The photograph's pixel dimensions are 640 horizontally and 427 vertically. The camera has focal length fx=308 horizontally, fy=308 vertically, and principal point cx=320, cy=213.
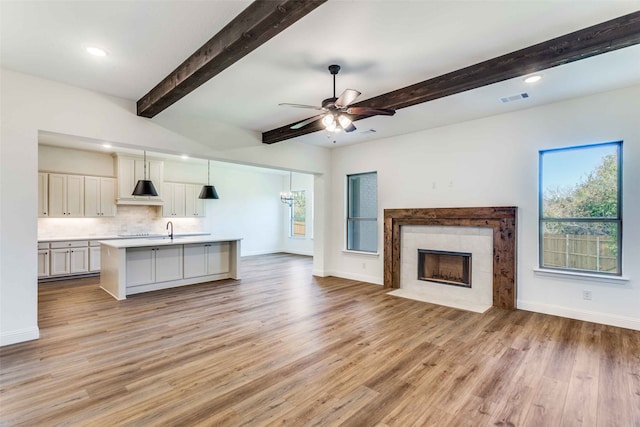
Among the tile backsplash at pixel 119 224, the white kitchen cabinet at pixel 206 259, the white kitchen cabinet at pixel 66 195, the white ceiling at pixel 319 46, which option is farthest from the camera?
the tile backsplash at pixel 119 224

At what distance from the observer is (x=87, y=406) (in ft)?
7.46

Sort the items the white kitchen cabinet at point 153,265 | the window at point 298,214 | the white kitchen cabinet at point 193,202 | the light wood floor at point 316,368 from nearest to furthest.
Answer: the light wood floor at point 316,368
the white kitchen cabinet at point 153,265
the white kitchen cabinet at point 193,202
the window at point 298,214

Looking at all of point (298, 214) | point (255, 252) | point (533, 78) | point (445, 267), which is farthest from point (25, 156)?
point (298, 214)

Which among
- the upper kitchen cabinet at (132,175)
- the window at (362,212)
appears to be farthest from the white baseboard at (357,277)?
the upper kitchen cabinet at (132,175)

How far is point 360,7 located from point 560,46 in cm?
189

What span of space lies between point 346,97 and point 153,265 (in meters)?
4.70

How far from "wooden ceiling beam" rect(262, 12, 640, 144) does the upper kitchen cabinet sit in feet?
20.7

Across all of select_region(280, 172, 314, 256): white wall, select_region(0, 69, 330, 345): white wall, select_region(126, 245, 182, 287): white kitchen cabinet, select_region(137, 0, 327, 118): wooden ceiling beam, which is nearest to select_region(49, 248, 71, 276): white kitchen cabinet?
select_region(126, 245, 182, 287): white kitchen cabinet

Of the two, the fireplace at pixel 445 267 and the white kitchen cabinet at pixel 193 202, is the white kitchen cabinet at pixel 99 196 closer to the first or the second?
the white kitchen cabinet at pixel 193 202

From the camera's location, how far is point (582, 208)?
13.7 feet

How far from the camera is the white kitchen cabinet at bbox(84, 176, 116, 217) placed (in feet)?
23.5

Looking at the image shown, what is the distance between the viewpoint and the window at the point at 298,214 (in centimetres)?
1086

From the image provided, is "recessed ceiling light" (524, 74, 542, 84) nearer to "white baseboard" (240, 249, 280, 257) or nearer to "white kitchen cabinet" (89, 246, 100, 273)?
"white kitchen cabinet" (89, 246, 100, 273)

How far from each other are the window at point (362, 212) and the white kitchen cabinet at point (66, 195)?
6134 millimetres
